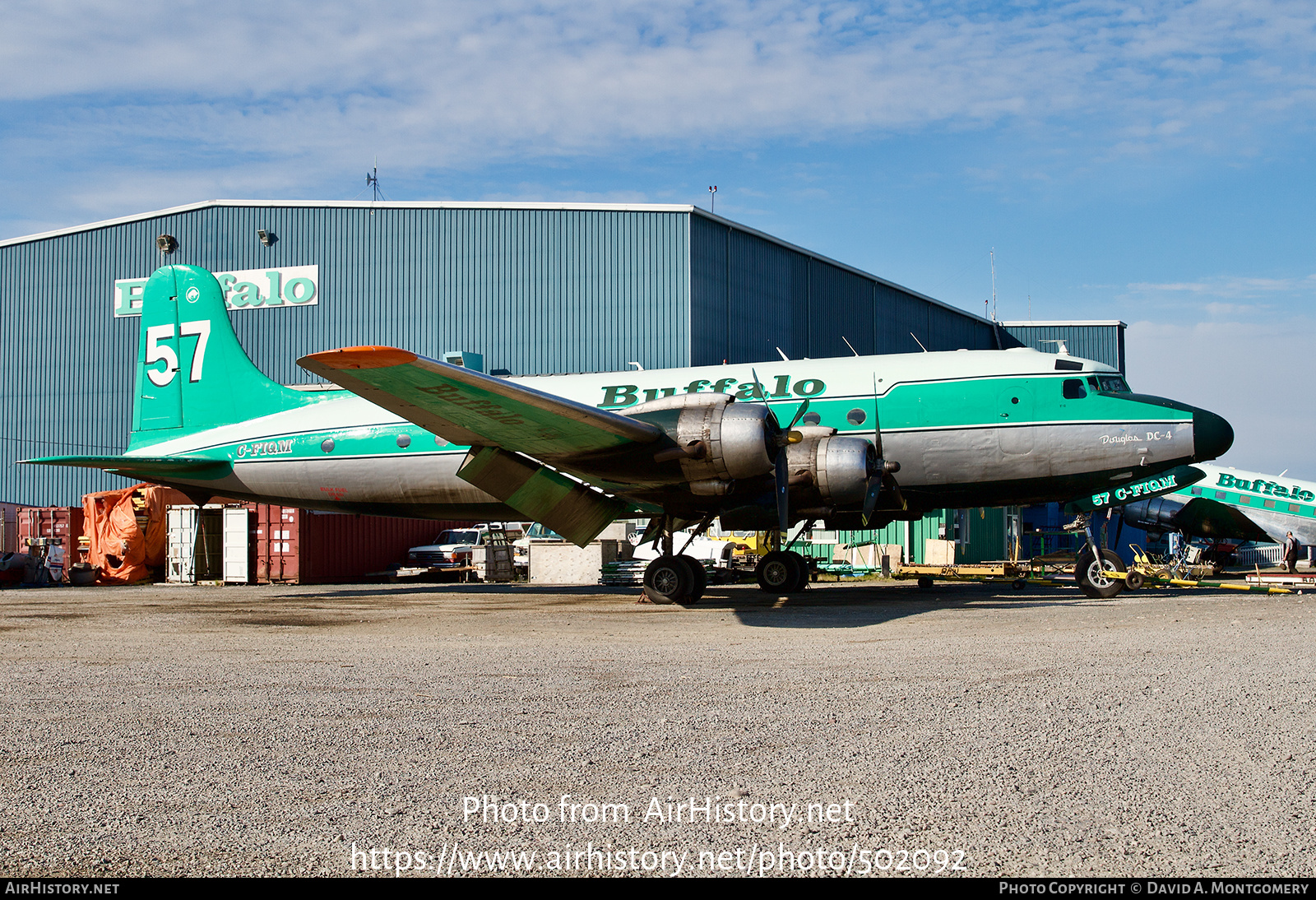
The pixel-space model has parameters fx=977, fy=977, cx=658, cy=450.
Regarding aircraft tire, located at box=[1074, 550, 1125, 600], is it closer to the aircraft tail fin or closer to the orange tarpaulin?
the aircraft tail fin

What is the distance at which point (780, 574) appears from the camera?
1784 centimetres

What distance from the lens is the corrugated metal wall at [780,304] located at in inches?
1291

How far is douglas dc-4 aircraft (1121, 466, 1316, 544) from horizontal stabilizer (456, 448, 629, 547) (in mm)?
24174

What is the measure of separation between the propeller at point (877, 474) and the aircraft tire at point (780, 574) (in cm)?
209

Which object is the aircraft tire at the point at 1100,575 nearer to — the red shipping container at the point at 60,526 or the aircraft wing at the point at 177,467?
the aircraft wing at the point at 177,467

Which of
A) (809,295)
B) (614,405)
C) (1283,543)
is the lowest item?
(1283,543)

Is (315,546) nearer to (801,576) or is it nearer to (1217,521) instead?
(801,576)

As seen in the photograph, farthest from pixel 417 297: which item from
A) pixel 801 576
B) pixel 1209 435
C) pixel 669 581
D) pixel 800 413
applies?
pixel 1209 435

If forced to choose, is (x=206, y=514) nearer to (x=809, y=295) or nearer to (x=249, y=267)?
(x=249, y=267)

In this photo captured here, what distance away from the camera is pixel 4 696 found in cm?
693

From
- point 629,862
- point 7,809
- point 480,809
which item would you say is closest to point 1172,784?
point 629,862

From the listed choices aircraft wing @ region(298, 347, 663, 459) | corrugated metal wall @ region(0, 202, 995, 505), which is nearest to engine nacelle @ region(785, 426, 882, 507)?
aircraft wing @ region(298, 347, 663, 459)

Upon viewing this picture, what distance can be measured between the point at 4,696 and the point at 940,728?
6.41 m

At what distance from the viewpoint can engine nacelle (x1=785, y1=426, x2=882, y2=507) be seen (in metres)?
14.1
